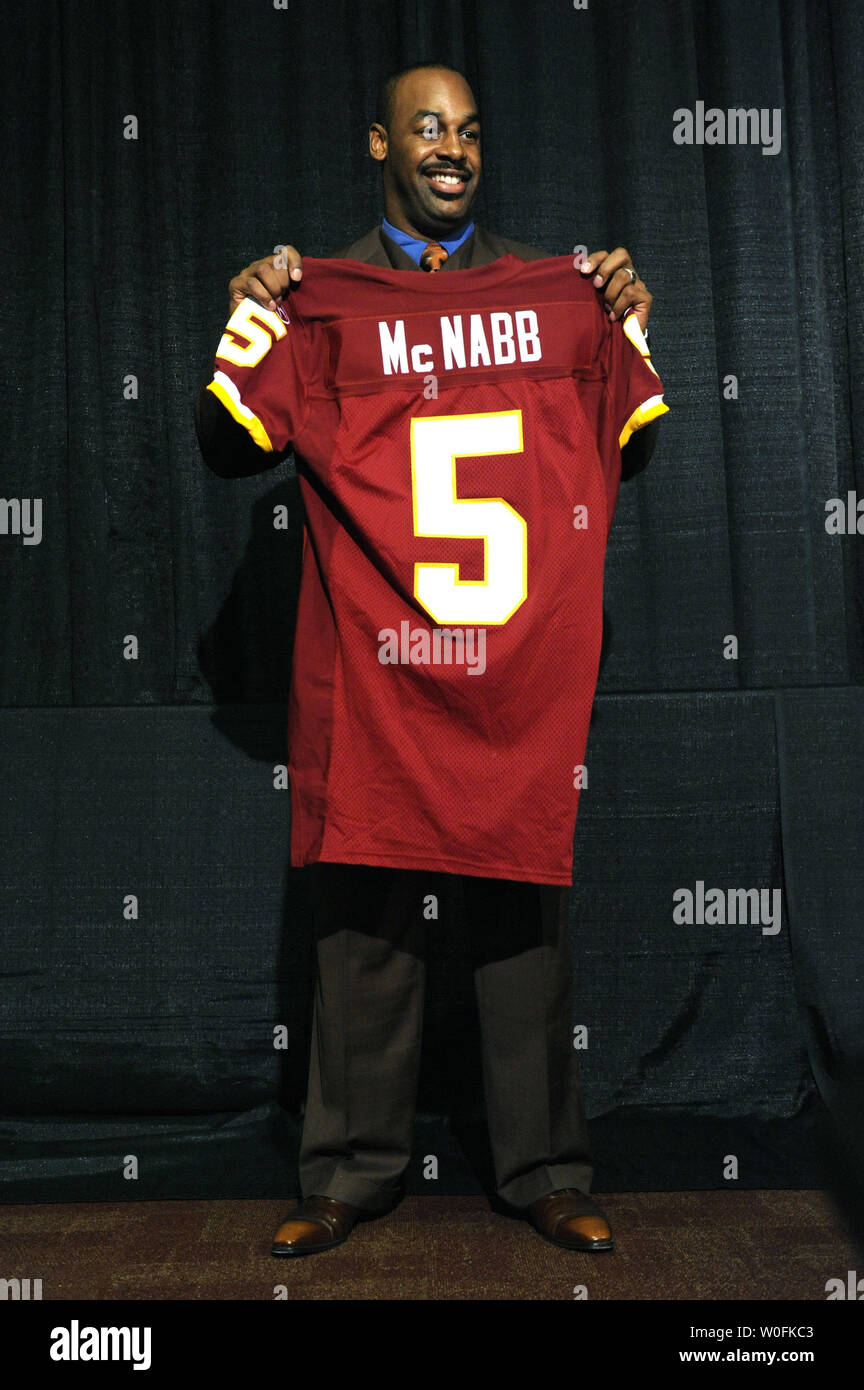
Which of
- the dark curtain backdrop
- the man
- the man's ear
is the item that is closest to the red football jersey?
the man

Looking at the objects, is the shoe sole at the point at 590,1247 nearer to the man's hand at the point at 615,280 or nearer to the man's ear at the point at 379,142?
the man's hand at the point at 615,280

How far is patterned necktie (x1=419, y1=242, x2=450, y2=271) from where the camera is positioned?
1.85 m

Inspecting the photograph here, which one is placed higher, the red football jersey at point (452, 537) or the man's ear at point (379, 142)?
the man's ear at point (379, 142)

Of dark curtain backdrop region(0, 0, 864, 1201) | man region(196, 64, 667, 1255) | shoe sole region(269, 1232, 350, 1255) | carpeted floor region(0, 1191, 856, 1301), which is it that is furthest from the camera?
dark curtain backdrop region(0, 0, 864, 1201)

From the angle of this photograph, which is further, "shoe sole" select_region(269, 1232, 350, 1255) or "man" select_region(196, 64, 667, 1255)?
"man" select_region(196, 64, 667, 1255)

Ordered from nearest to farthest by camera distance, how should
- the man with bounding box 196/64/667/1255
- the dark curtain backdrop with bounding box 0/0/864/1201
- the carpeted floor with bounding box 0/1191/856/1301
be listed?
the carpeted floor with bounding box 0/1191/856/1301, the man with bounding box 196/64/667/1255, the dark curtain backdrop with bounding box 0/0/864/1201

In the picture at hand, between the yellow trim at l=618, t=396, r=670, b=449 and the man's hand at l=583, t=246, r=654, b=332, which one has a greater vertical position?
the man's hand at l=583, t=246, r=654, b=332

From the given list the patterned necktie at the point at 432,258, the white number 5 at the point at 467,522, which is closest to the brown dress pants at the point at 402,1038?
the white number 5 at the point at 467,522

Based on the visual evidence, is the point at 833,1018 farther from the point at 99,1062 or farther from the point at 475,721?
the point at 99,1062

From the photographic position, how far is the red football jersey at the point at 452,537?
1702 millimetres

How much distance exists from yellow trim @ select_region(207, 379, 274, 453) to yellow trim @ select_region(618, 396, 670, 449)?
0.49 metres

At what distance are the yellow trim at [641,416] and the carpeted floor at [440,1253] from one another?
112 centimetres

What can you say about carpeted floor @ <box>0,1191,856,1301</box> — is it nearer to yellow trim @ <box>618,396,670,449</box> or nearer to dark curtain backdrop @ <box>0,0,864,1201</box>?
dark curtain backdrop @ <box>0,0,864,1201</box>

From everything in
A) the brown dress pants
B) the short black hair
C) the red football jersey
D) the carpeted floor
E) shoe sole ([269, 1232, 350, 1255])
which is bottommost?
the carpeted floor
